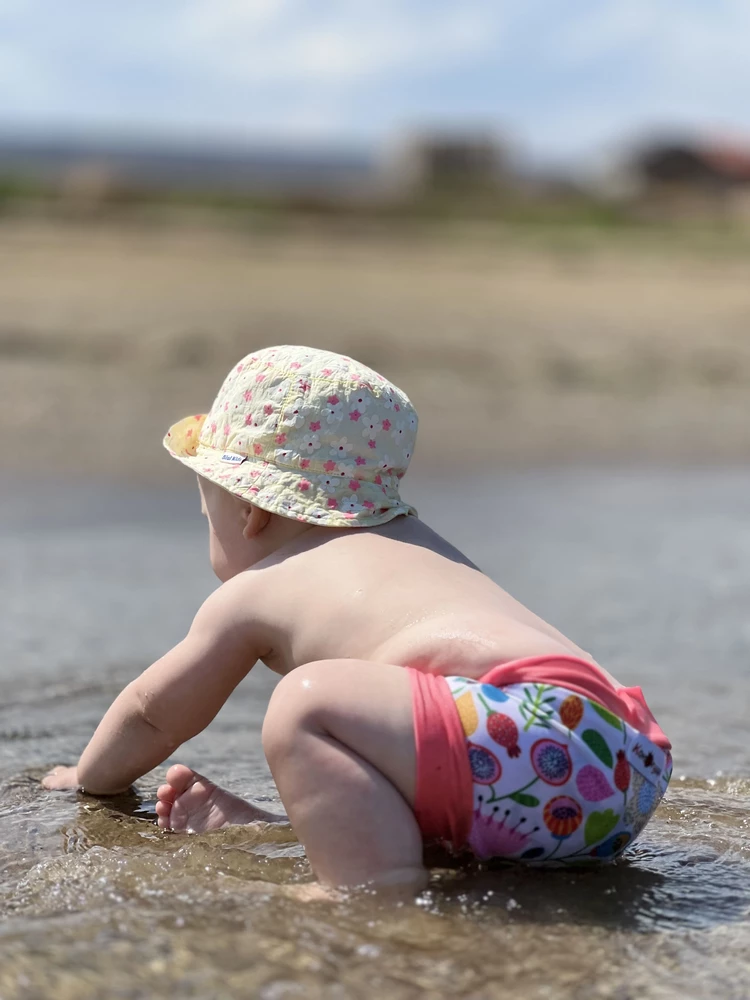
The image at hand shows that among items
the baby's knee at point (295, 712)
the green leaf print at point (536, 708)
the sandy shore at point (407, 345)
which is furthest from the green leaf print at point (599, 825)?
the sandy shore at point (407, 345)

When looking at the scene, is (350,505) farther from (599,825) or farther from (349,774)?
(599,825)

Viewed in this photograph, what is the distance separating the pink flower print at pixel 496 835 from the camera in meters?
1.59

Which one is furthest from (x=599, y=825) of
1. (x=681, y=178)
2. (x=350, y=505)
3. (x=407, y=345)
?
(x=681, y=178)

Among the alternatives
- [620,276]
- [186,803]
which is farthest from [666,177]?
[186,803]

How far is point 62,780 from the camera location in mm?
2066

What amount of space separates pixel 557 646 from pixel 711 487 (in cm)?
346

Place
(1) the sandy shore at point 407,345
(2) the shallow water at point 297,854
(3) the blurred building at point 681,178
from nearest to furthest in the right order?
(2) the shallow water at point 297,854 < (1) the sandy shore at point 407,345 < (3) the blurred building at point 681,178

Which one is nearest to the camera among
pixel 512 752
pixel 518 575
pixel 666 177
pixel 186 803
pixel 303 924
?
pixel 303 924

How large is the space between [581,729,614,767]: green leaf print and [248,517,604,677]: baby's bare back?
11 cm

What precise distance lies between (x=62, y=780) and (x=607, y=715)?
34.8 inches

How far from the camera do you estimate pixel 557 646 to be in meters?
1.66

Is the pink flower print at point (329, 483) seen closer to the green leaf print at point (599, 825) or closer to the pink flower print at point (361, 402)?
the pink flower print at point (361, 402)

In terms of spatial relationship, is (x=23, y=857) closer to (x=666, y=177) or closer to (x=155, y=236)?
(x=155, y=236)

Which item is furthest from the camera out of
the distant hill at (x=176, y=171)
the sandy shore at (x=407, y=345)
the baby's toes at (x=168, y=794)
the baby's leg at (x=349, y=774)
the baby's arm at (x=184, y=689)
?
the distant hill at (x=176, y=171)
